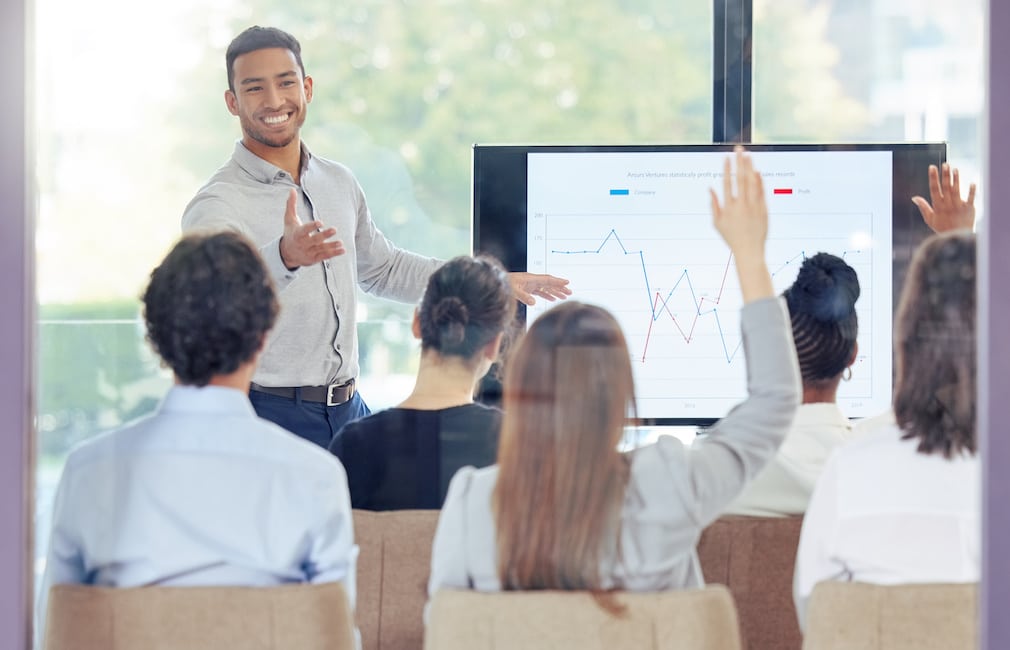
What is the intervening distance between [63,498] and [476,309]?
1016 mm

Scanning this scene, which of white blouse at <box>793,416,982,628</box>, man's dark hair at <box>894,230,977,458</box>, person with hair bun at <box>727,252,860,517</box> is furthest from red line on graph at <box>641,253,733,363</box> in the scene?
white blouse at <box>793,416,982,628</box>

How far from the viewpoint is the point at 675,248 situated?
3162 millimetres

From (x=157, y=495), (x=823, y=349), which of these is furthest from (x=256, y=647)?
(x=823, y=349)

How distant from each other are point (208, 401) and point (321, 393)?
105 cm

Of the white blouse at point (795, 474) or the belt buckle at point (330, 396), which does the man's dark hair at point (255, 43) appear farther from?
the white blouse at point (795, 474)

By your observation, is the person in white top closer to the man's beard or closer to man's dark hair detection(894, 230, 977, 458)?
man's dark hair detection(894, 230, 977, 458)

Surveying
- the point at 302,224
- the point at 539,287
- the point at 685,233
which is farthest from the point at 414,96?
the point at 685,233

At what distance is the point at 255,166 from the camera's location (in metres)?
3.06

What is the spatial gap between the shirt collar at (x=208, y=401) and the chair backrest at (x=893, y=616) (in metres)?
1.05

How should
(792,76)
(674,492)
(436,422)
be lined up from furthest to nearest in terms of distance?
(792,76)
(436,422)
(674,492)

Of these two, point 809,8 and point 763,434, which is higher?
point 809,8

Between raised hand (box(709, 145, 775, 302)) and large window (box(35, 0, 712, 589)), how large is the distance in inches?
31.9

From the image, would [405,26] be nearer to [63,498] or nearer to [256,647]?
[63,498]

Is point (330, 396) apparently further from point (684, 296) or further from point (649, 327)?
point (684, 296)
